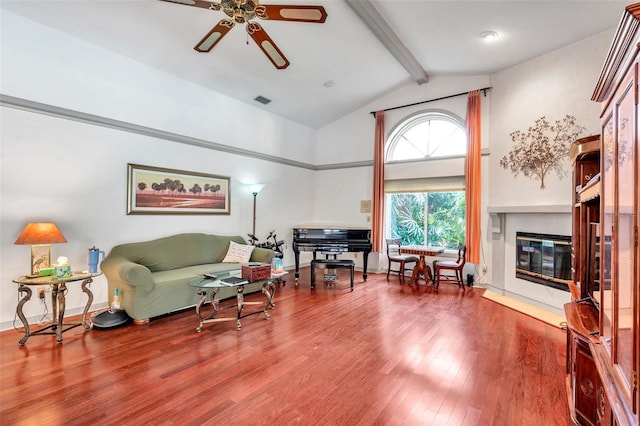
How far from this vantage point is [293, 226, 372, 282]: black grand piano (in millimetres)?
5742

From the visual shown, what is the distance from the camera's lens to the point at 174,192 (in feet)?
16.1

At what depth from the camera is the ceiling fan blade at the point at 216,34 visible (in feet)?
9.25

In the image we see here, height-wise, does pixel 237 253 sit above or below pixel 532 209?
below

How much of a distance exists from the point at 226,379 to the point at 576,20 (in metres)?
5.65

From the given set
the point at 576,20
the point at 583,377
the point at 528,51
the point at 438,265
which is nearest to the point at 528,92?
the point at 528,51

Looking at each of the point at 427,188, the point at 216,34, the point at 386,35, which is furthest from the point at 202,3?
the point at 427,188

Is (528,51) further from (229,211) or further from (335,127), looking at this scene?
(229,211)

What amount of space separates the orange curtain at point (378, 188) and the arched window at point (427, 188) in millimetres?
206

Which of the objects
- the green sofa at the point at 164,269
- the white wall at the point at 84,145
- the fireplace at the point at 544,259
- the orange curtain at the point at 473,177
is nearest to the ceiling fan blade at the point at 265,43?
the white wall at the point at 84,145

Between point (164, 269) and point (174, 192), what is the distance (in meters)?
1.24

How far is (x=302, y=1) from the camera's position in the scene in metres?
3.73

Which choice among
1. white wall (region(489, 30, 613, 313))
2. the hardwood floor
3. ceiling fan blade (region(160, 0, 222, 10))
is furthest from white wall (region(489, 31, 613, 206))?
ceiling fan blade (region(160, 0, 222, 10))

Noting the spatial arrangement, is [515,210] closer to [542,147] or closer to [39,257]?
[542,147]

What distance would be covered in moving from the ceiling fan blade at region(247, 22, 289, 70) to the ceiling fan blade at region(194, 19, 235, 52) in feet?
0.61
